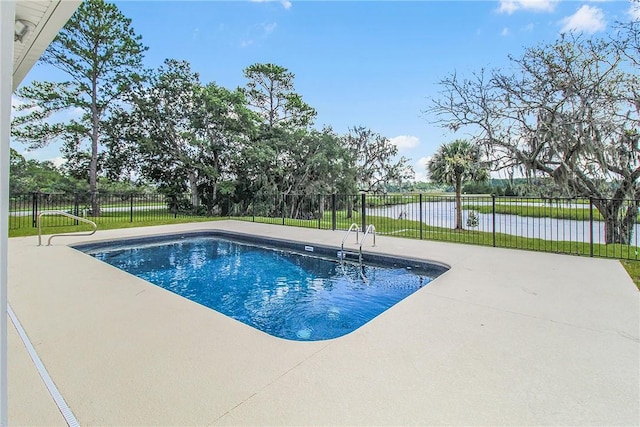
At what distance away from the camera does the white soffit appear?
2.49m

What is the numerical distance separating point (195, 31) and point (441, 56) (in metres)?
7.60

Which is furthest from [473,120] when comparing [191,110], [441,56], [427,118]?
[191,110]

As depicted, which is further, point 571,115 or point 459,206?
point 459,206

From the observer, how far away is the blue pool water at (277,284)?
3.76 meters

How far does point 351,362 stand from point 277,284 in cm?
310

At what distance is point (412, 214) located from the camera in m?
11.0

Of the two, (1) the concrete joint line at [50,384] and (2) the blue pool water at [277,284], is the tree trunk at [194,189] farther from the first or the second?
(1) the concrete joint line at [50,384]

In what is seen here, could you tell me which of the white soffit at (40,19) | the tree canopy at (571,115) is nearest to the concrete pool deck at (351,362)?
the white soffit at (40,19)

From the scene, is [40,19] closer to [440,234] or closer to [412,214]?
[440,234]

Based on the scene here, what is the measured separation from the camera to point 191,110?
47.2 ft

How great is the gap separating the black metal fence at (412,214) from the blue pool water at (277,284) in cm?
243

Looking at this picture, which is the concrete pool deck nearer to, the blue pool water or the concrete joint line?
the concrete joint line

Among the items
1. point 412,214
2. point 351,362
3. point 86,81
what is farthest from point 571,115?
point 86,81

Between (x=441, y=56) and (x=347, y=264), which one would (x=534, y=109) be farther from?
(x=347, y=264)
